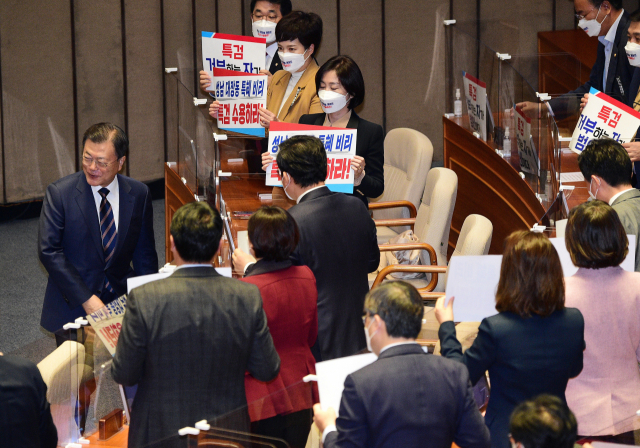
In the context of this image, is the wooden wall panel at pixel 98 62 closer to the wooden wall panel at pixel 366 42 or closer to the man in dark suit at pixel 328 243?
the wooden wall panel at pixel 366 42

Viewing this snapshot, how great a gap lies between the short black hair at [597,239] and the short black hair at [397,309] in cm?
84

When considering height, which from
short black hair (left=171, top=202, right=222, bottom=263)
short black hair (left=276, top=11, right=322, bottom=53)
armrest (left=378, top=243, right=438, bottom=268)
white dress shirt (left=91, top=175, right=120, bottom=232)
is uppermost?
short black hair (left=276, top=11, right=322, bottom=53)

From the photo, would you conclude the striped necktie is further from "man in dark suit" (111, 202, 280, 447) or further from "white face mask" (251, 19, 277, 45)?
"white face mask" (251, 19, 277, 45)

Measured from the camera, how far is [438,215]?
15.4 ft

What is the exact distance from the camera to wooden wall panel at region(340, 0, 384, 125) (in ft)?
25.4

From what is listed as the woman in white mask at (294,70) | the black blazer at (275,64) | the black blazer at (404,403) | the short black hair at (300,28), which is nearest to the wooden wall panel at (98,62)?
the black blazer at (275,64)

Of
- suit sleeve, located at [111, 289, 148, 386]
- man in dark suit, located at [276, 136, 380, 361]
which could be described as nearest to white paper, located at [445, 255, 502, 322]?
man in dark suit, located at [276, 136, 380, 361]

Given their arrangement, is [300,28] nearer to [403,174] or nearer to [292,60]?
[292,60]

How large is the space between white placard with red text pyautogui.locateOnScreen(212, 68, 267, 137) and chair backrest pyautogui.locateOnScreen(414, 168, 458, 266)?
1125 millimetres

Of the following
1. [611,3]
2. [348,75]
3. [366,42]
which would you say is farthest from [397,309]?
[366,42]

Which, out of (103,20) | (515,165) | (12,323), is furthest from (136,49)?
(515,165)

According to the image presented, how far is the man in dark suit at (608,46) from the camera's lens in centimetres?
487

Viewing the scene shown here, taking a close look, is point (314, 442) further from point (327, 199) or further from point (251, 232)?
point (327, 199)

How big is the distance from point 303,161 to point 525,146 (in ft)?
7.35
